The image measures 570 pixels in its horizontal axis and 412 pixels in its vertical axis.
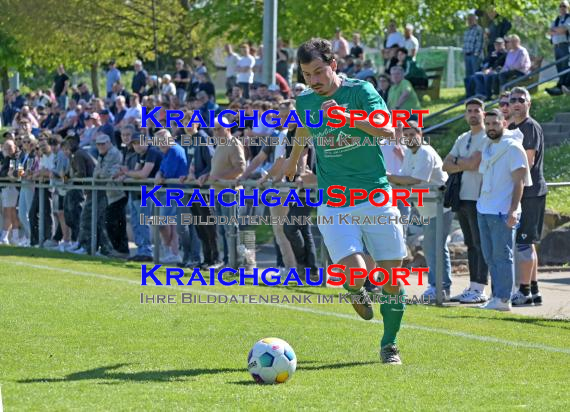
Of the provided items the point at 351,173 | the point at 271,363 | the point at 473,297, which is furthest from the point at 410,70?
the point at 271,363

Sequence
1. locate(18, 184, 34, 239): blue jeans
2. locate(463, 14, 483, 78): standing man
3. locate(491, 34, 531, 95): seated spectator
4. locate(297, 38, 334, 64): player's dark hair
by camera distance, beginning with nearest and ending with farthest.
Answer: locate(297, 38, 334, 64): player's dark hair < locate(18, 184, 34, 239): blue jeans < locate(491, 34, 531, 95): seated spectator < locate(463, 14, 483, 78): standing man

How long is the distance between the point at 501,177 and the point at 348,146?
175 inches

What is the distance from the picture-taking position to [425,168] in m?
14.6

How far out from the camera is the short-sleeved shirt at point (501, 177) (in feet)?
43.0

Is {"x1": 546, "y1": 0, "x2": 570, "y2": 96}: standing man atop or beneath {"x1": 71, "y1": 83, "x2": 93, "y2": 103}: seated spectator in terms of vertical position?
atop

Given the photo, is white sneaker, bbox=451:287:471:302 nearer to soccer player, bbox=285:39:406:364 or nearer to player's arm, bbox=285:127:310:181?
player's arm, bbox=285:127:310:181

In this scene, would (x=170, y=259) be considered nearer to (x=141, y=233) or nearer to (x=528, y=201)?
(x=141, y=233)

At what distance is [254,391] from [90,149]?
50.0 feet

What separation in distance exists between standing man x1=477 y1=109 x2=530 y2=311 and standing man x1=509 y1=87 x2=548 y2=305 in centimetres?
50

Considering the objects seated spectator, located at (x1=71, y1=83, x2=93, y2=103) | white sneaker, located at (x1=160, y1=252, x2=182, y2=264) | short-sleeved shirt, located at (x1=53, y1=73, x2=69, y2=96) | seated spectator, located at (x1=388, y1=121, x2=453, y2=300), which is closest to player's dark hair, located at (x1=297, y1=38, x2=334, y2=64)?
seated spectator, located at (x1=388, y1=121, x2=453, y2=300)

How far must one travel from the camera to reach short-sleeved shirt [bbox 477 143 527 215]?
13.1 metres

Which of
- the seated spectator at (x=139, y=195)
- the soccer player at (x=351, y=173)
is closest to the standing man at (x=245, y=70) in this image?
the seated spectator at (x=139, y=195)

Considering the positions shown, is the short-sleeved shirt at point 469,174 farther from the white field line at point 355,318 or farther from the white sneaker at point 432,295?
the white field line at point 355,318

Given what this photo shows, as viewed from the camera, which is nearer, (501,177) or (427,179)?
(501,177)
